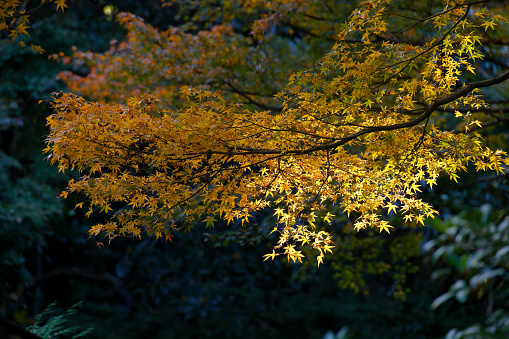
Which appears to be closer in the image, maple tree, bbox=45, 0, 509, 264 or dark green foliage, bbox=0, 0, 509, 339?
maple tree, bbox=45, 0, 509, 264

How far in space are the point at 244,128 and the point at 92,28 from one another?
823 centimetres

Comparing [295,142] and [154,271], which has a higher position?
[295,142]

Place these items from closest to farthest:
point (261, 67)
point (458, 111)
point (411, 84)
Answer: point (411, 84) < point (458, 111) < point (261, 67)

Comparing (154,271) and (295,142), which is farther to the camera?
(154,271)

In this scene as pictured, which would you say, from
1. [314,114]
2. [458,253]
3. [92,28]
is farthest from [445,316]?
[92,28]

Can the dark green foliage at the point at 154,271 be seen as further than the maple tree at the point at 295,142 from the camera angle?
Yes

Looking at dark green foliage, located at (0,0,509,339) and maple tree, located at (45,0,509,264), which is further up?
maple tree, located at (45,0,509,264)

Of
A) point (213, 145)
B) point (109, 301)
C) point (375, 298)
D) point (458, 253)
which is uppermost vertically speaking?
point (213, 145)

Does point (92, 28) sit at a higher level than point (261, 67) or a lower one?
higher

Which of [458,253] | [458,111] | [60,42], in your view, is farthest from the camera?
[60,42]

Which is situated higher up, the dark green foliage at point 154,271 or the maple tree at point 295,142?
the maple tree at point 295,142

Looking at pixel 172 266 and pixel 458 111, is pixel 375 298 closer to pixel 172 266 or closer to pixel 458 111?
pixel 172 266

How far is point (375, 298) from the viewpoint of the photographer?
9383 millimetres

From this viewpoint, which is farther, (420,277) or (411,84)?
(420,277)
